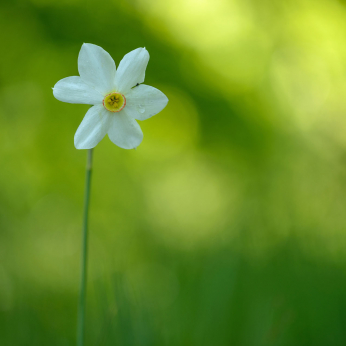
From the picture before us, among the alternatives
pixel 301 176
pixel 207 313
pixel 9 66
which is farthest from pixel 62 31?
pixel 207 313

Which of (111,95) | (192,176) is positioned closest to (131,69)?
(111,95)

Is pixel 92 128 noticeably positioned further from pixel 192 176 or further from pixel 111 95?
pixel 192 176

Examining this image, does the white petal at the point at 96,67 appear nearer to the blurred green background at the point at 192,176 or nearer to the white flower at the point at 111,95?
the white flower at the point at 111,95

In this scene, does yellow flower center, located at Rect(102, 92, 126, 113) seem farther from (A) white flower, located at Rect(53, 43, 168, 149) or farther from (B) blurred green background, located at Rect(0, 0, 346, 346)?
(B) blurred green background, located at Rect(0, 0, 346, 346)

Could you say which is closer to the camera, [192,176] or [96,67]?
[96,67]

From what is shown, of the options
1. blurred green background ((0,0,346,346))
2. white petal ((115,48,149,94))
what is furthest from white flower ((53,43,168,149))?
blurred green background ((0,0,346,346))

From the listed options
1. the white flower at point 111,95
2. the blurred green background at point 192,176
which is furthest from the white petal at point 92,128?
the blurred green background at point 192,176
